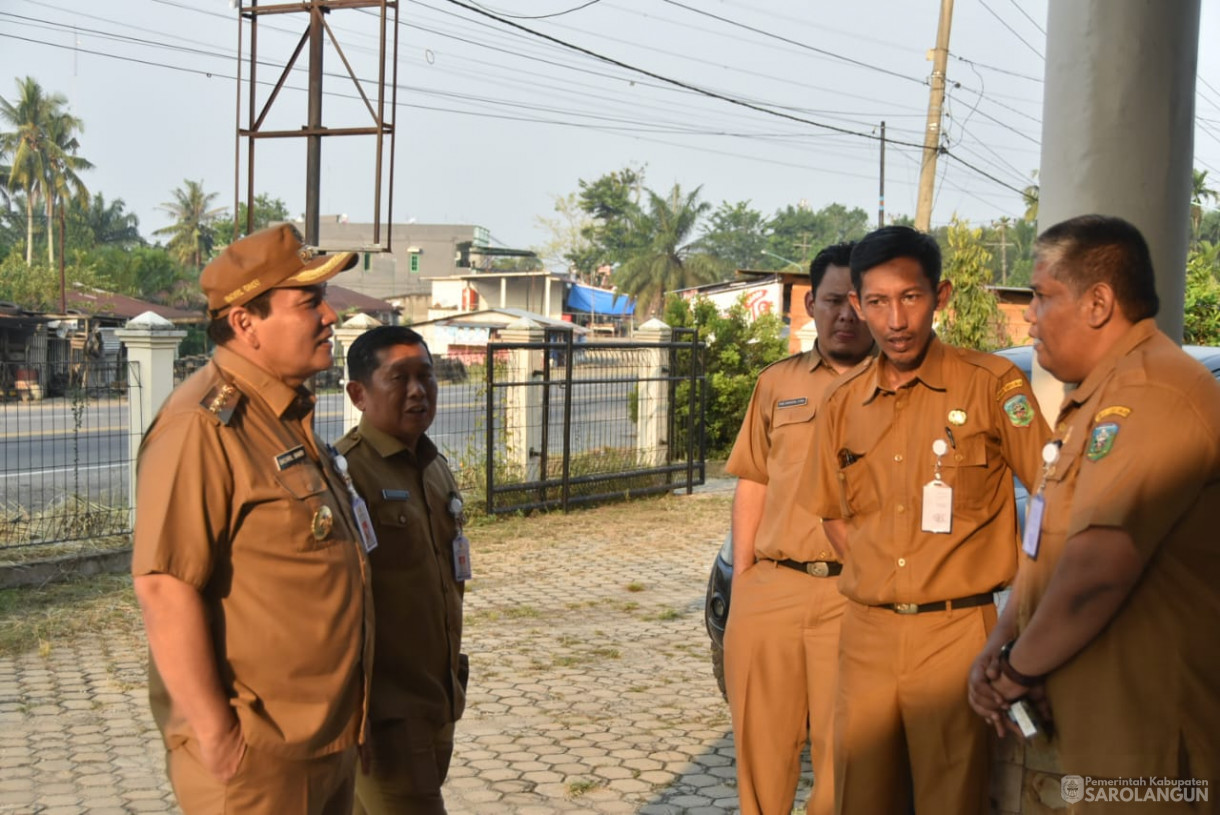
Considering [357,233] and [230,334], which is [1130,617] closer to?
[230,334]

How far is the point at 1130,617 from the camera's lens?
217cm

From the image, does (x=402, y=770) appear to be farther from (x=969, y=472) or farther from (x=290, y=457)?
(x=969, y=472)

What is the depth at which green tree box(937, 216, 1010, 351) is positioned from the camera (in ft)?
48.9

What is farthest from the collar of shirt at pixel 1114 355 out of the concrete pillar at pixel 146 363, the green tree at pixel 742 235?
the green tree at pixel 742 235

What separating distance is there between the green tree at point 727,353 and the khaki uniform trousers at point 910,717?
1162 cm

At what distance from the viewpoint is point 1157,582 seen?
215 cm

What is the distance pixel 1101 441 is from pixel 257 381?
67.5 inches

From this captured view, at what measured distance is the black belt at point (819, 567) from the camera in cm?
354

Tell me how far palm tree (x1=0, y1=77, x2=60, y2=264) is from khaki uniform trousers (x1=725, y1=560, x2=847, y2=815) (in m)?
59.0

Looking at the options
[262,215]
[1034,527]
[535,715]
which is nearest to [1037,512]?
[1034,527]

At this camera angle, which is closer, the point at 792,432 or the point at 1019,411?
the point at 1019,411

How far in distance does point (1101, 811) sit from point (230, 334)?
1995 millimetres

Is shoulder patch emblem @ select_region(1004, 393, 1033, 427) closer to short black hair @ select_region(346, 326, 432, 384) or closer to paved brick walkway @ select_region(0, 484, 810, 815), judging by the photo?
short black hair @ select_region(346, 326, 432, 384)

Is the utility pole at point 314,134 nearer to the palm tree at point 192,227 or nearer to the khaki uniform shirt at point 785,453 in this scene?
the khaki uniform shirt at point 785,453
